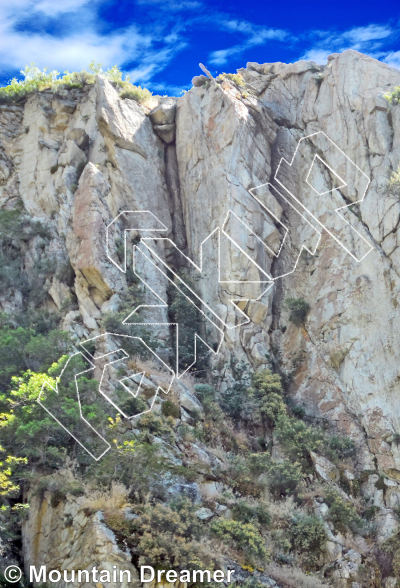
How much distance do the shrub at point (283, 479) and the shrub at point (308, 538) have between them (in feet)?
3.86

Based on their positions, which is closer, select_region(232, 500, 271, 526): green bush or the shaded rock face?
select_region(232, 500, 271, 526): green bush

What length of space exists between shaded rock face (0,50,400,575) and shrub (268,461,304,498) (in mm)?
2891

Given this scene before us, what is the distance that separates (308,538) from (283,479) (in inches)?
71.4

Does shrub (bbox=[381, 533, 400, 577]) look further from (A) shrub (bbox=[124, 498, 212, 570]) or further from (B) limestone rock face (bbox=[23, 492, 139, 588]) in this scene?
(B) limestone rock face (bbox=[23, 492, 139, 588])

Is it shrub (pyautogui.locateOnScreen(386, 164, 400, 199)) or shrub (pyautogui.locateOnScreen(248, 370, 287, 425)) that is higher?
shrub (pyautogui.locateOnScreen(386, 164, 400, 199))

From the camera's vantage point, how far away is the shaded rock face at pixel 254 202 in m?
19.5

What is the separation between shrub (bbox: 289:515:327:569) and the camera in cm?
1422

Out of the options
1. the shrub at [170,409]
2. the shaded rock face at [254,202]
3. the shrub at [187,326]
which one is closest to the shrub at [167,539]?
the shrub at [170,409]

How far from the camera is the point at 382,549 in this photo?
1540 centimetres

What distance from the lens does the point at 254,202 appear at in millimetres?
22672

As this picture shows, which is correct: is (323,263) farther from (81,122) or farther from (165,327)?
(81,122)

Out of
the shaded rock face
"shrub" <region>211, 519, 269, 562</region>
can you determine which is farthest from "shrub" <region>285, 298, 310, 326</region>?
"shrub" <region>211, 519, 269, 562</region>

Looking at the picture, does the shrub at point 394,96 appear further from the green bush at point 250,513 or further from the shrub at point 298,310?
the green bush at point 250,513

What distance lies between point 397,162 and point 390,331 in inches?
258
